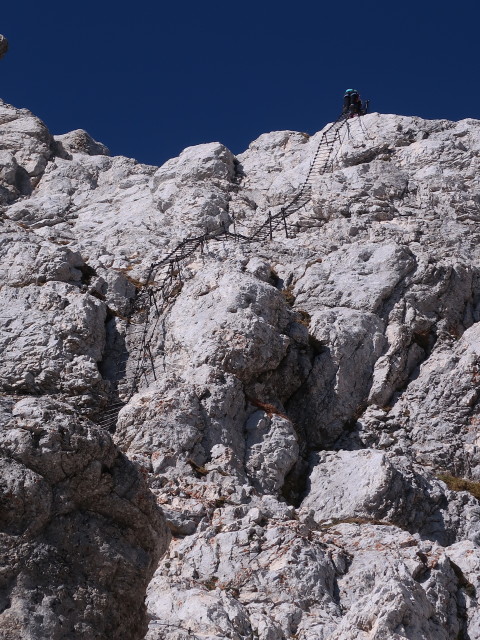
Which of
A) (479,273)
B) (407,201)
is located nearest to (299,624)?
(479,273)

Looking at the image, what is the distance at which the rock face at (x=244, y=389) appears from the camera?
44.4 feet

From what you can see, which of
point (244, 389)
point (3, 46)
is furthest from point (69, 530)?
point (3, 46)

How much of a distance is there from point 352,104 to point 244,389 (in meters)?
27.2

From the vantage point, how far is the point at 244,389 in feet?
99.9

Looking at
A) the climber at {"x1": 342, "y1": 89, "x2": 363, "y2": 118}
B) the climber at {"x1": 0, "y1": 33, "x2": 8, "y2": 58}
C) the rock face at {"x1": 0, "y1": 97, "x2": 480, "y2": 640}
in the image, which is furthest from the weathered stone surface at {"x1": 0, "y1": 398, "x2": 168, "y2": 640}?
the climber at {"x1": 342, "y1": 89, "x2": 363, "y2": 118}

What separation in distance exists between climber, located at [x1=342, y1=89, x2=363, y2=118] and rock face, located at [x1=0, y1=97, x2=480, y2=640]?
5.99ft

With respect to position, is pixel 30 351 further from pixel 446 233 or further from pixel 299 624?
pixel 446 233

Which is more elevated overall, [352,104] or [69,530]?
[352,104]

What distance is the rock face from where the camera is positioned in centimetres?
1352

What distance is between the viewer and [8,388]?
103 ft

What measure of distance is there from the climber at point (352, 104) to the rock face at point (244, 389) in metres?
1.83

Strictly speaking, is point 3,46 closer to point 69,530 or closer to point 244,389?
point 244,389

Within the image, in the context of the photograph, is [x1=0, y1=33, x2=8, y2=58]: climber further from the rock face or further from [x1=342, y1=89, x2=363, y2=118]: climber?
[x1=342, y1=89, x2=363, y2=118]: climber

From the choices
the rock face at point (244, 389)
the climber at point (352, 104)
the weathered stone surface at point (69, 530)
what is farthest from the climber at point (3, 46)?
the climber at point (352, 104)
